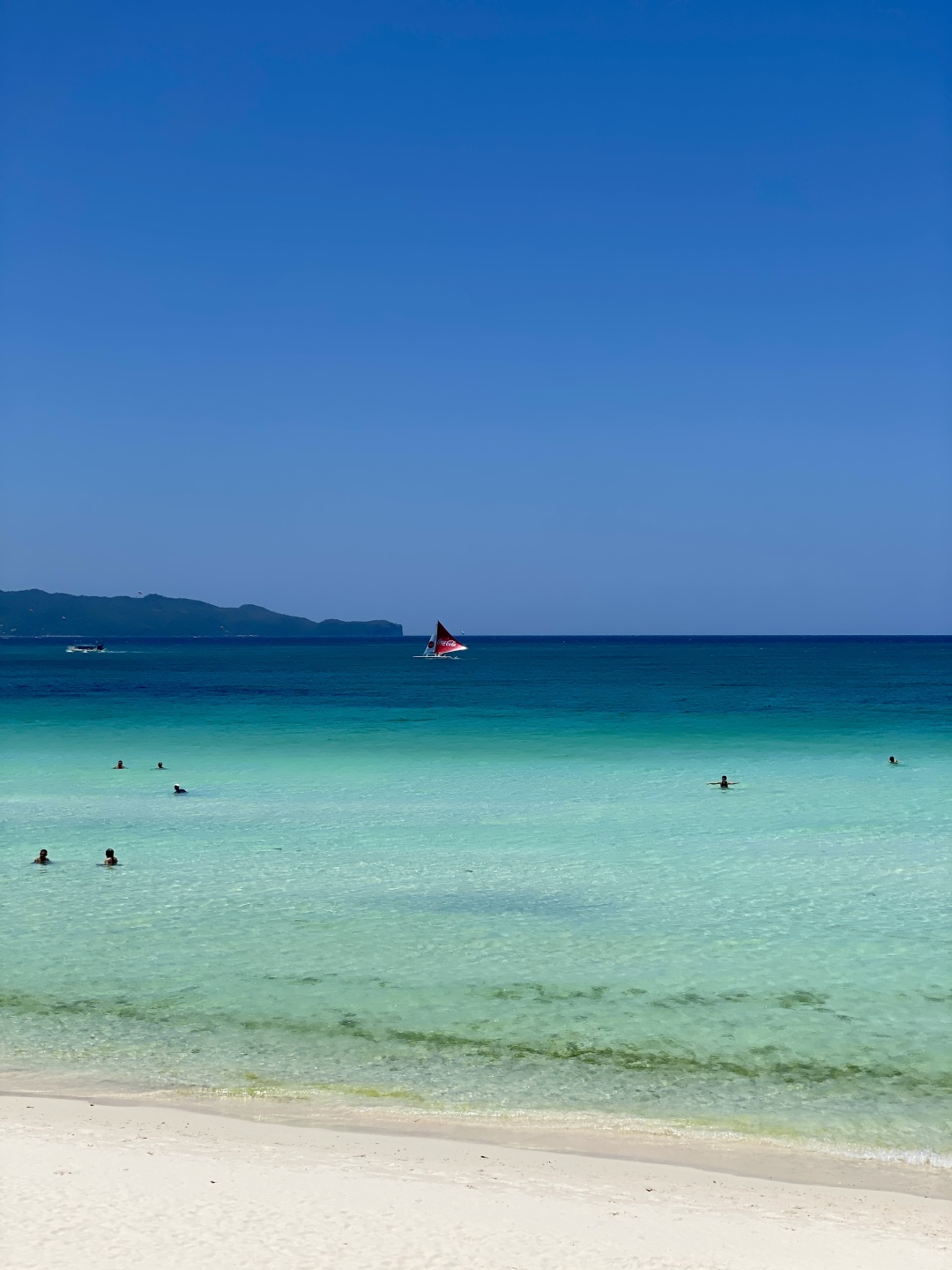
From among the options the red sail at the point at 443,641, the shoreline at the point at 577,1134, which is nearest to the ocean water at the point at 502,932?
the shoreline at the point at 577,1134

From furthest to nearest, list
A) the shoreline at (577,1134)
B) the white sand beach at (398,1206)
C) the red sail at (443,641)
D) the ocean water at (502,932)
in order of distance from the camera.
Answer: the red sail at (443,641)
the ocean water at (502,932)
the shoreline at (577,1134)
the white sand beach at (398,1206)

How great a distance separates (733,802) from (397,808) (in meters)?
8.42

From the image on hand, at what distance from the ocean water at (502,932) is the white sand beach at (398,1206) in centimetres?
109

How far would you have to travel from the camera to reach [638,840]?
22.1 meters

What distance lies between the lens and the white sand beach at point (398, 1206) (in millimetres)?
6633

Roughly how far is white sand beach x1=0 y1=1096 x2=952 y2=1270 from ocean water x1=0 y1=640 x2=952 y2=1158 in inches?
43.1

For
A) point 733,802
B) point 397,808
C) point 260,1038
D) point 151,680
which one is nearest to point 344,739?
point 397,808

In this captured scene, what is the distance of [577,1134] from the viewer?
352 inches

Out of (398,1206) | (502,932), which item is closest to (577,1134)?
(398,1206)

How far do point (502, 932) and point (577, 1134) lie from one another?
6346 mm

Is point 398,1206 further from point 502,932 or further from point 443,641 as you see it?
point 443,641

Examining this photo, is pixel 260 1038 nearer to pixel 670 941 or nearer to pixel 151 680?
pixel 670 941

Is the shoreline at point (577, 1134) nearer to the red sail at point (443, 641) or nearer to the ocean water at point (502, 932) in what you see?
the ocean water at point (502, 932)

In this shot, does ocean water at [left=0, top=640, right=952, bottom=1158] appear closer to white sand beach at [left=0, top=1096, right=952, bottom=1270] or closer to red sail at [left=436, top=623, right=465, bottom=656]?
white sand beach at [left=0, top=1096, right=952, bottom=1270]
